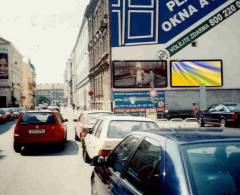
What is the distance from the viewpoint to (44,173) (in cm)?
1002

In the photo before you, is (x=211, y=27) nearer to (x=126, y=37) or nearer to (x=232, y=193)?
(x=126, y=37)

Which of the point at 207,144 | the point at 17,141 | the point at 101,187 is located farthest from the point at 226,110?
the point at 207,144

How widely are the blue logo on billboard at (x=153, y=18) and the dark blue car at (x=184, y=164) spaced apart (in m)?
33.3

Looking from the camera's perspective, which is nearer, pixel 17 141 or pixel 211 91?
pixel 17 141

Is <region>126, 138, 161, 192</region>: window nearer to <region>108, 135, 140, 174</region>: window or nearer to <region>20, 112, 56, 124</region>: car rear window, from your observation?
<region>108, 135, 140, 174</region>: window

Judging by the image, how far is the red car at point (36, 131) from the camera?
13.7 meters

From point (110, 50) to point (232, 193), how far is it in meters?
34.3

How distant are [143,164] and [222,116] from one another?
20229 mm

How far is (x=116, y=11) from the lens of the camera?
37.0 metres

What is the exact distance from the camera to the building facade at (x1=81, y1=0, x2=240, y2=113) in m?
36.1

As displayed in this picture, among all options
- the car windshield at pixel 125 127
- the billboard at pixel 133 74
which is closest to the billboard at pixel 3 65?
the billboard at pixel 133 74

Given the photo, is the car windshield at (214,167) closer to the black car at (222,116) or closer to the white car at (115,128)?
the white car at (115,128)

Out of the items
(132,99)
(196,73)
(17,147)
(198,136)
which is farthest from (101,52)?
(198,136)

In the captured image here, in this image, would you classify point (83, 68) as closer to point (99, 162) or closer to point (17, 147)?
point (17, 147)
